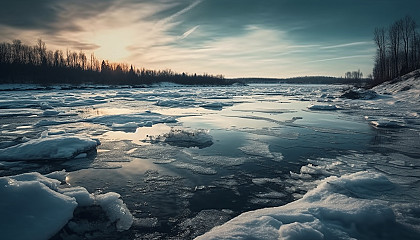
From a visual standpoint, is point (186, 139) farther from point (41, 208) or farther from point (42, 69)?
point (42, 69)

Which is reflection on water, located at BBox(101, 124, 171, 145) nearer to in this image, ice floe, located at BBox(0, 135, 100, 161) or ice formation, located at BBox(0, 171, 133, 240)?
ice floe, located at BBox(0, 135, 100, 161)

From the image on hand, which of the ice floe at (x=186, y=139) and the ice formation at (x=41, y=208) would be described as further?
the ice floe at (x=186, y=139)

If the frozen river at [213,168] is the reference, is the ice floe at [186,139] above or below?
above

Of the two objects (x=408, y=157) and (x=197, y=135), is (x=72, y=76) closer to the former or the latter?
(x=197, y=135)

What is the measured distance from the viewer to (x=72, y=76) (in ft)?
221

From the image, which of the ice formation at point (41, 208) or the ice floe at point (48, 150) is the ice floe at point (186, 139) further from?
the ice formation at point (41, 208)

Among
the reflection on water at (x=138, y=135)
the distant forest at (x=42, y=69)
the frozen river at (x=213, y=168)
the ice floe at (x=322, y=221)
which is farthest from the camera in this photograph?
the distant forest at (x=42, y=69)

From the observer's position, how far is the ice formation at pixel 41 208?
2744 millimetres

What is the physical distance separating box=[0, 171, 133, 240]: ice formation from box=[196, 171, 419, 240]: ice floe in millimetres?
1481

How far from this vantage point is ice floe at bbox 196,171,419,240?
2652 mm

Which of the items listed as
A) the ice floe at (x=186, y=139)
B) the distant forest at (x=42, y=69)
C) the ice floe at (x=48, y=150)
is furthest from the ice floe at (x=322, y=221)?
the distant forest at (x=42, y=69)

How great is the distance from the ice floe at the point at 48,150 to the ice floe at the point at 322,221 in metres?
4.79

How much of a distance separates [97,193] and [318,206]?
3.33 m

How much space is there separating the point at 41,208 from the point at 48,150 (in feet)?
11.4
